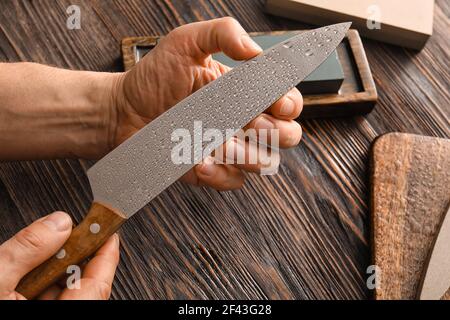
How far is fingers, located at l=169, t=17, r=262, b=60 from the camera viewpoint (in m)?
0.62

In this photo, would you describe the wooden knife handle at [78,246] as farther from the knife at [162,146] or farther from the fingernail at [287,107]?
the fingernail at [287,107]

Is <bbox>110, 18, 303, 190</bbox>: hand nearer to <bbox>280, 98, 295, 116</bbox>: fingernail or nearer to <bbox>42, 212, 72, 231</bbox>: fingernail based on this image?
<bbox>280, 98, 295, 116</bbox>: fingernail

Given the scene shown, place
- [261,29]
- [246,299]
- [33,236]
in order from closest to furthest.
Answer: [33,236], [246,299], [261,29]

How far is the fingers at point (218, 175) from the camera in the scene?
675mm

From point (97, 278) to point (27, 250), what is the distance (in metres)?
0.09

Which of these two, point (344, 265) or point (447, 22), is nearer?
point (344, 265)

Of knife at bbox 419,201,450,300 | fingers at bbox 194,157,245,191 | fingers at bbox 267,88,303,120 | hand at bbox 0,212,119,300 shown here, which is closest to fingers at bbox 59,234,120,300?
hand at bbox 0,212,119,300

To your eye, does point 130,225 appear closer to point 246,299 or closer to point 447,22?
point 246,299

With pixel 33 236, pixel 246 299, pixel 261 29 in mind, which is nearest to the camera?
pixel 33 236

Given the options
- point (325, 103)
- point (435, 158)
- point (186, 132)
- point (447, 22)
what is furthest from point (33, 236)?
point (447, 22)

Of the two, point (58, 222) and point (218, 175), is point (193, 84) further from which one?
point (58, 222)

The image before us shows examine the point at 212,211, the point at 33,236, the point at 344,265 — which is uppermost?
the point at 33,236
